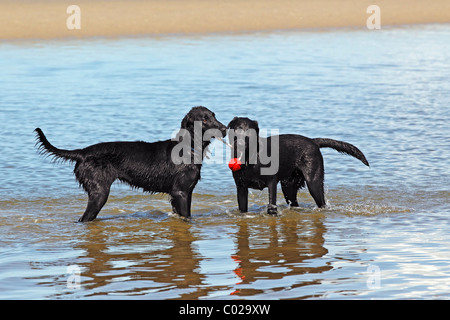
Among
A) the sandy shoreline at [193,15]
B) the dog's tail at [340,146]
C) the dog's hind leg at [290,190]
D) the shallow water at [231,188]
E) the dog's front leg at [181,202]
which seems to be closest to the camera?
the shallow water at [231,188]

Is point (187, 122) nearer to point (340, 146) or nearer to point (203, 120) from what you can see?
point (203, 120)

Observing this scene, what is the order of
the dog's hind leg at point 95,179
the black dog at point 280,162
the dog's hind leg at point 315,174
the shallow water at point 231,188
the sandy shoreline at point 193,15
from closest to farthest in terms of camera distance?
1. the shallow water at point 231,188
2. the dog's hind leg at point 95,179
3. the black dog at point 280,162
4. the dog's hind leg at point 315,174
5. the sandy shoreline at point 193,15

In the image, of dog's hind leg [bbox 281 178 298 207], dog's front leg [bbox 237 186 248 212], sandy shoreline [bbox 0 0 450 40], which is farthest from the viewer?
sandy shoreline [bbox 0 0 450 40]

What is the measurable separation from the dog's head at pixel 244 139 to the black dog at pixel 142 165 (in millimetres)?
128

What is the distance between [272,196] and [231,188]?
190 cm

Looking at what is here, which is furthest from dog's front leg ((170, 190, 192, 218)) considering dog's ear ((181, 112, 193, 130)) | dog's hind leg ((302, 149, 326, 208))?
dog's hind leg ((302, 149, 326, 208))

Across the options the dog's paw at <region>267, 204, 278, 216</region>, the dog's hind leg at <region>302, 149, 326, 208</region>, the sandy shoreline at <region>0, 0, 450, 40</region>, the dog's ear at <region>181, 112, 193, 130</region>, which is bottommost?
the dog's paw at <region>267, 204, 278, 216</region>

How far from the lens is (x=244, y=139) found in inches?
340

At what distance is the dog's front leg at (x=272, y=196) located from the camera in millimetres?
8883

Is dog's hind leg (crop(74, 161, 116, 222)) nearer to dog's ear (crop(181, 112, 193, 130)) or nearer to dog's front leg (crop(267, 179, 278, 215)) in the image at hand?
dog's ear (crop(181, 112, 193, 130))

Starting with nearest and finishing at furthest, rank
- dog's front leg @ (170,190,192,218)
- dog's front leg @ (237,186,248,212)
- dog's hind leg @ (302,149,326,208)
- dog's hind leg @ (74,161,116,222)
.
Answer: dog's hind leg @ (74,161,116,222) → dog's front leg @ (170,190,192,218) → dog's front leg @ (237,186,248,212) → dog's hind leg @ (302,149,326,208)

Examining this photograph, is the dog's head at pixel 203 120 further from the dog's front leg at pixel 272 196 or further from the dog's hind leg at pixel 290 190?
the dog's hind leg at pixel 290 190

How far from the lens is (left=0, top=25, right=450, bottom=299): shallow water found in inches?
262

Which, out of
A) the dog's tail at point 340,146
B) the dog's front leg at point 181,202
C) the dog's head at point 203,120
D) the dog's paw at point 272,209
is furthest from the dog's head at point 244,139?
the dog's tail at point 340,146
